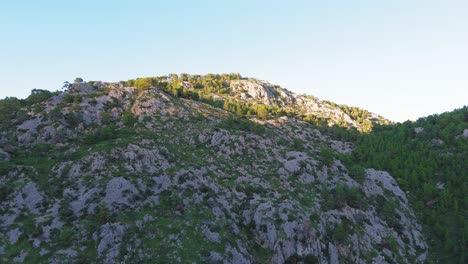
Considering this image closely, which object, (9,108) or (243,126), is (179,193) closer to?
(243,126)

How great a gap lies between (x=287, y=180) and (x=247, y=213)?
20175mm

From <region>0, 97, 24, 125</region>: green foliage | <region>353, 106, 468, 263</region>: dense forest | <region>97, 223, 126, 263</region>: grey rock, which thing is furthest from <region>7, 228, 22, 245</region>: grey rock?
<region>353, 106, 468, 263</region>: dense forest

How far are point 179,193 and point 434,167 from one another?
293 feet

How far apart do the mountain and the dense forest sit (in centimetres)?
139

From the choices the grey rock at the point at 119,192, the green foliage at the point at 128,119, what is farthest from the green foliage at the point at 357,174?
the green foliage at the point at 128,119

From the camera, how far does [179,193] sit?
227 ft

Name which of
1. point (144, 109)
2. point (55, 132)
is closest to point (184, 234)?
point (55, 132)

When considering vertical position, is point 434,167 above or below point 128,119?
below

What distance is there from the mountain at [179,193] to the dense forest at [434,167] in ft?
4.56

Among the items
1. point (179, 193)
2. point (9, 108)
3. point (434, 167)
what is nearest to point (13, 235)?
point (179, 193)

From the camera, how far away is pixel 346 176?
92.2 meters

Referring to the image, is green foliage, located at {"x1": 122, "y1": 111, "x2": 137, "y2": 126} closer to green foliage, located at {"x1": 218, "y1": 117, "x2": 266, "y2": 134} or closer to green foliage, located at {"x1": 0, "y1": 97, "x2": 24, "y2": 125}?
green foliage, located at {"x1": 218, "y1": 117, "x2": 266, "y2": 134}

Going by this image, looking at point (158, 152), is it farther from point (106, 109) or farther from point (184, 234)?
point (106, 109)

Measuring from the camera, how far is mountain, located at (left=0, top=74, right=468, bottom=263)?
54.5 m
